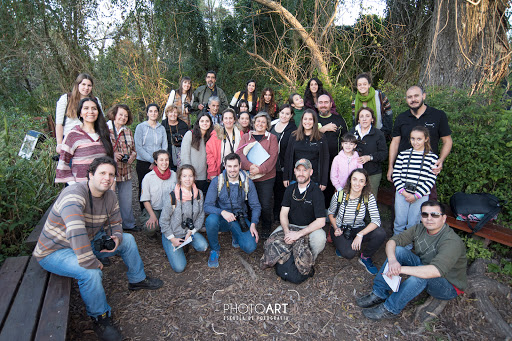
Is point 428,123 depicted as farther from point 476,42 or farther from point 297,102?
point 476,42

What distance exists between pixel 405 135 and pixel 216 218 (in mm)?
2517

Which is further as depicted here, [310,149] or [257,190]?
[257,190]

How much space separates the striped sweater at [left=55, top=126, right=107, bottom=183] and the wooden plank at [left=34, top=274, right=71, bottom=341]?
42.4 inches

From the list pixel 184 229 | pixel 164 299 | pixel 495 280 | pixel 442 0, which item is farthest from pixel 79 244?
pixel 442 0

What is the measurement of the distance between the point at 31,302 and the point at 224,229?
2097 millimetres

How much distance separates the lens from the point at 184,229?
3564mm

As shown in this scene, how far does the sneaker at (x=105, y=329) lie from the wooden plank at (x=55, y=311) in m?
0.37

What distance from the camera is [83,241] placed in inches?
93.8

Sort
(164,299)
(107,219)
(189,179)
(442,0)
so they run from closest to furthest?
(107,219) < (164,299) < (189,179) < (442,0)

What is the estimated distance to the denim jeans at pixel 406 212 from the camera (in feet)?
11.6

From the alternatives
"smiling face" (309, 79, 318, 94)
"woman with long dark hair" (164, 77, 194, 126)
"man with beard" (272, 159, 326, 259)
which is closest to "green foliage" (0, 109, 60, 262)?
"woman with long dark hair" (164, 77, 194, 126)

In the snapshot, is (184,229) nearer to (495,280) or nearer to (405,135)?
(405,135)

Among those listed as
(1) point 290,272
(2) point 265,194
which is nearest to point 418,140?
(2) point 265,194

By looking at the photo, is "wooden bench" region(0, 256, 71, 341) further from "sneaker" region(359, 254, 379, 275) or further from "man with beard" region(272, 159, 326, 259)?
"sneaker" region(359, 254, 379, 275)
